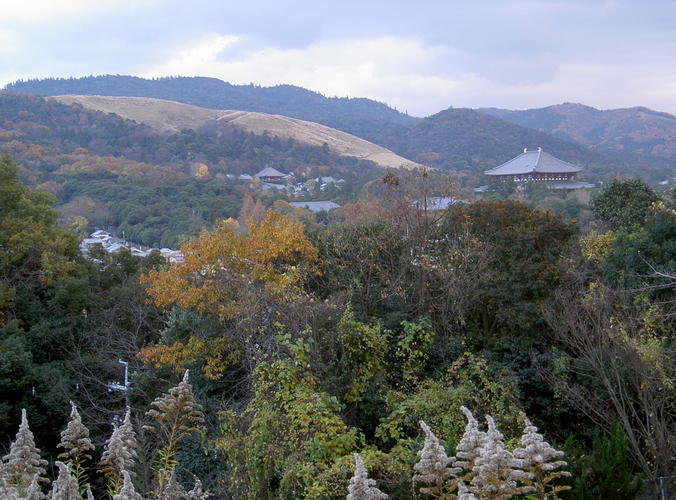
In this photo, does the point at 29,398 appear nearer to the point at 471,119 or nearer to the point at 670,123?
the point at 471,119

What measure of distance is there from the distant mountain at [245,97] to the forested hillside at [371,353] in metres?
91.1

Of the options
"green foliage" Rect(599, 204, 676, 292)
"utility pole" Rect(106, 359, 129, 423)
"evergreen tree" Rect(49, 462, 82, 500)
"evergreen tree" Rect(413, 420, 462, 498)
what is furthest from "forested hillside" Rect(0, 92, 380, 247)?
"evergreen tree" Rect(49, 462, 82, 500)

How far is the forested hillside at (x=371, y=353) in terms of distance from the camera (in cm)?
446

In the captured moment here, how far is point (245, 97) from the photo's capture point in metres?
129

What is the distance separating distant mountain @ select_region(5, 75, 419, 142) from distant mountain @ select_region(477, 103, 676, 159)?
2650cm

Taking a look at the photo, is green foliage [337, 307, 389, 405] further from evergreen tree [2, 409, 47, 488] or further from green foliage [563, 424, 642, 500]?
evergreen tree [2, 409, 47, 488]

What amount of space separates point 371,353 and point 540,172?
31.5 metres

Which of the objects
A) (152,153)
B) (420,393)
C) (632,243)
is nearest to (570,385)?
(420,393)

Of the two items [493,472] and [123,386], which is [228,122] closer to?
[123,386]

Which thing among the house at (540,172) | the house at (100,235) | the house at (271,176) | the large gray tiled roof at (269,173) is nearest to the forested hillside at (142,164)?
the house at (100,235)

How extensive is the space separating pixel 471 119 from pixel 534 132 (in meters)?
8.67

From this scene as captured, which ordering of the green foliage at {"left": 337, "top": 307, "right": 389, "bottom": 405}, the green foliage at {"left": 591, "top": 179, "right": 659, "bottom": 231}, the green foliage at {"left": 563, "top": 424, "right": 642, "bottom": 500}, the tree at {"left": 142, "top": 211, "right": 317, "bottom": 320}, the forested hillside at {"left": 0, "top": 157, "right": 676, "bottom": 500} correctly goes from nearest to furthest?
the green foliage at {"left": 563, "top": 424, "right": 642, "bottom": 500} < the forested hillside at {"left": 0, "top": 157, "right": 676, "bottom": 500} < the green foliage at {"left": 337, "top": 307, "right": 389, "bottom": 405} < the tree at {"left": 142, "top": 211, "right": 317, "bottom": 320} < the green foliage at {"left": 591, "top": 179, "right": 659, "bottom": 231}

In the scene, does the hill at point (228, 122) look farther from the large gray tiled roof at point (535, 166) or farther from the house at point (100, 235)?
the house at point (100, 235)

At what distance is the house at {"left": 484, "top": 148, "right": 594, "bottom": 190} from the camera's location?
34.1 metres
